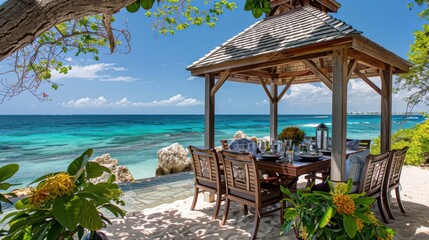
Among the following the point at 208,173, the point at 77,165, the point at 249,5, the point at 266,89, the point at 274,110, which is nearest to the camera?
the point at 77,165

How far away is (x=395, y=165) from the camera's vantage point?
Result: 357 cm

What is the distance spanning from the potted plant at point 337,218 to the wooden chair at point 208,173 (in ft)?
6.58

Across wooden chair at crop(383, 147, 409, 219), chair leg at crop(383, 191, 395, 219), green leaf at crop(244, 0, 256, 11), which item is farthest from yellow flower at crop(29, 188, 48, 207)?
chair leg at crop(383, 191, 395, 219)

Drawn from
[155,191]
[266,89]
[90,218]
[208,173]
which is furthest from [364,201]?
[266,89]

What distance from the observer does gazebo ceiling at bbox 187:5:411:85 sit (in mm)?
3121

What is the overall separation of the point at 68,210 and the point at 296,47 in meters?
3.14

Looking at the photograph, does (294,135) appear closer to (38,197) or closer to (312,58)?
(312,58)

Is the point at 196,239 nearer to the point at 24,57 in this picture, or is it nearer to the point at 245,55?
the point at 245,55

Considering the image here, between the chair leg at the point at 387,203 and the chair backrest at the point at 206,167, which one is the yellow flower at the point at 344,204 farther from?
the chair leg at the point at 387,203

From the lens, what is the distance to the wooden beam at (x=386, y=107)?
14.4ft

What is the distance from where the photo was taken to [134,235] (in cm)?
318

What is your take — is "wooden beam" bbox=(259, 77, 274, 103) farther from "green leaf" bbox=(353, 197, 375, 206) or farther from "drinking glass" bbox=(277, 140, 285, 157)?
"green leaf" bbox=(353, 197, 375, 206)

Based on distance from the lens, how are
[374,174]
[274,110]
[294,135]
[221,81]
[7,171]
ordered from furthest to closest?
[274,110] → [294,135] → [221,81] → [374,174] → [7,171]

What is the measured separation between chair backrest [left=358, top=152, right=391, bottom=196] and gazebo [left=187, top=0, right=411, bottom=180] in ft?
0.82
